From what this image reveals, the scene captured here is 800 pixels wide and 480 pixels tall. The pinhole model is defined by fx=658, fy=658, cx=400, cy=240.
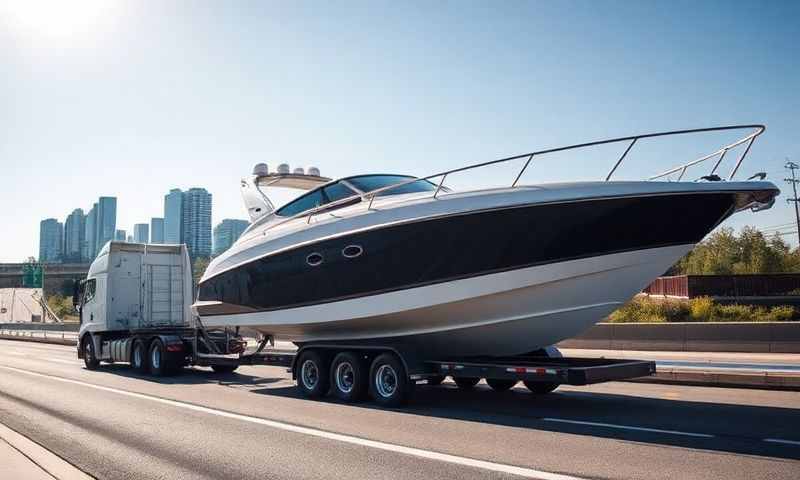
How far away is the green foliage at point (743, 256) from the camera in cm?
4025

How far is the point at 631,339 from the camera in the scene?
17125mm

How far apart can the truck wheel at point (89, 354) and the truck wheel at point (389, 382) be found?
429 inches

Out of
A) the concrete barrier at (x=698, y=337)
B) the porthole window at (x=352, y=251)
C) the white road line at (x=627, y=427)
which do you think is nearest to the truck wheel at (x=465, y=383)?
the porthole window at (x=352, y=251)

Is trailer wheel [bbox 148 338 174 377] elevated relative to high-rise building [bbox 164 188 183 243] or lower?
lower

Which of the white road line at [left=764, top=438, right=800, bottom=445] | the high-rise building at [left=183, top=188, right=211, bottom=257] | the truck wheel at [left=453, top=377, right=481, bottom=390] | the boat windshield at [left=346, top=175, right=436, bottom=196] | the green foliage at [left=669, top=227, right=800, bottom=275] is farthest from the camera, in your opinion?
the high-rise building at [left=183, top=188, right=211, bottom=257]

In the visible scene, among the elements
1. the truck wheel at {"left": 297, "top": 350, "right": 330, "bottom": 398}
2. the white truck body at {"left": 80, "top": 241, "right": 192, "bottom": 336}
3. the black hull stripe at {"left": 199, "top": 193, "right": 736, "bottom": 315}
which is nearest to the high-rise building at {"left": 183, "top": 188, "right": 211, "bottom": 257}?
the white truck body at {"left": 80, "top": 241, "right": 192, "bottom": 336}

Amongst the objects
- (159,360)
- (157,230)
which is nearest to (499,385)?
(159,360)

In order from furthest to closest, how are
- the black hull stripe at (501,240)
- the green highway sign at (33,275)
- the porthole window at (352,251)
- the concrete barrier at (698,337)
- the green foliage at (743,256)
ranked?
the green highway sign at (33,275), the green foliage at (743,256), the concrete barrier at (698,337), the porthole window at (352,251), the black hull stripe at (501,240)

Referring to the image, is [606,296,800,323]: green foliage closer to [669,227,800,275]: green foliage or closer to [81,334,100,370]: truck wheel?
[81,334,100,370]: truck wheel

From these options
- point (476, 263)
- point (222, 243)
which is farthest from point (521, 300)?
point (222, 243)

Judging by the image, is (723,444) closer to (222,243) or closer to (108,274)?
(108,274)

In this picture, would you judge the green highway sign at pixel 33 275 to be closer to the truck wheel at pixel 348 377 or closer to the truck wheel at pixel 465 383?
the truck wheel at pixel 348 377

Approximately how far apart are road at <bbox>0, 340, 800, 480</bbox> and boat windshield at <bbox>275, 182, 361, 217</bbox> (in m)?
3.28

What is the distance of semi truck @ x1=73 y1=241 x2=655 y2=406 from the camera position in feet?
29.2
